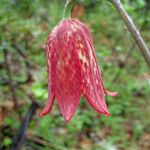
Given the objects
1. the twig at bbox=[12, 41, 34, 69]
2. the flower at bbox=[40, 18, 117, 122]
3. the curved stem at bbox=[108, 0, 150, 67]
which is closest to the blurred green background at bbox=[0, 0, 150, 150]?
the twig at bbox=[12, 41, 34, 69]

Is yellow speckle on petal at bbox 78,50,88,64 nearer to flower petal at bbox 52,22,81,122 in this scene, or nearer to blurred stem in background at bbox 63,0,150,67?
flower petal at bbox 52,22,81,122

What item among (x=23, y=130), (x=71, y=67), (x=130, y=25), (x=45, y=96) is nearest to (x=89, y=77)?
(x=71, y=67)

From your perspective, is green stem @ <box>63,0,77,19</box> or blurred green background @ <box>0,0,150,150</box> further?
blurred green background @ <box>0,0,150,150</box>

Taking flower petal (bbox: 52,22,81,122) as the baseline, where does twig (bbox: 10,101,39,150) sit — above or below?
below

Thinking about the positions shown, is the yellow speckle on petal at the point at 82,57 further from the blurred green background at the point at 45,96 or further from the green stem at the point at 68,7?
the blurred green background at the point at 45,96

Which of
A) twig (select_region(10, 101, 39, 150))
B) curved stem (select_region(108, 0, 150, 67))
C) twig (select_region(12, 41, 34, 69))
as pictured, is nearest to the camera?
curved stem (select_region(108, 0, 150, 67))

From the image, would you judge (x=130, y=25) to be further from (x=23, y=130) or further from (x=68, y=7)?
(x=23, y=130)

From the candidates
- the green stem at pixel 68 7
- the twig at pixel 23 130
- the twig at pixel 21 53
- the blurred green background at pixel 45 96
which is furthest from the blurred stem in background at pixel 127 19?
the twig at pixel 21 53

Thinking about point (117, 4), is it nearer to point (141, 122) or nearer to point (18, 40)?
point (18, 40)
